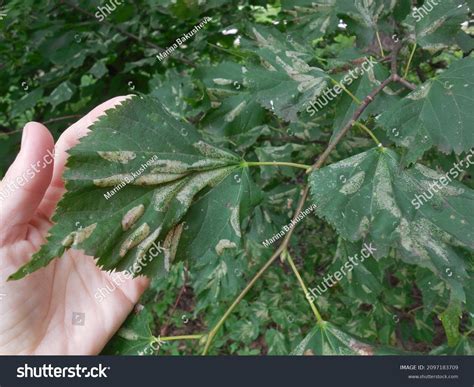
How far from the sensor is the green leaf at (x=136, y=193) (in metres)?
1.04

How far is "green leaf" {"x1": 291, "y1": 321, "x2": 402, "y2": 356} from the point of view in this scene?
1236mm

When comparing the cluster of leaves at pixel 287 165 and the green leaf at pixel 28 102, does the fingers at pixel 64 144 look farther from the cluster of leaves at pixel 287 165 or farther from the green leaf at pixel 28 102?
the green leaf at pixel 28 102

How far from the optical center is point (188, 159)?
1192 millimetres

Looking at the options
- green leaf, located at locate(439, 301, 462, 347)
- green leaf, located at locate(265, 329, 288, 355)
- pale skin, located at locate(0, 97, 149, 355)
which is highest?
pale skin, located at locate(0, 97, 149, 355)

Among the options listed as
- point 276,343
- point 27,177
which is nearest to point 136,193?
point 27,177

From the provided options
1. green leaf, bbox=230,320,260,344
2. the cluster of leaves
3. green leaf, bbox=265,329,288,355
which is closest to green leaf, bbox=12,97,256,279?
the cluster of leaves

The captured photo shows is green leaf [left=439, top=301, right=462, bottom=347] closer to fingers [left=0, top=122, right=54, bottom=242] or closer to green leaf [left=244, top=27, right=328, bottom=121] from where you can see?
green leaf [left=244, top=27, right=328, bottom=121]

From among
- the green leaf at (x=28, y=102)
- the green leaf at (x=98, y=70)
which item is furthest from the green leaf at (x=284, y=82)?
the green leaf at (x=28, y=102)

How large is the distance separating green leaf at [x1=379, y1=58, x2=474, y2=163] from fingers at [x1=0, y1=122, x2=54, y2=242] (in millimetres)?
783

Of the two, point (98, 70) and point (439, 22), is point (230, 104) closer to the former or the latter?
point (439, 22)

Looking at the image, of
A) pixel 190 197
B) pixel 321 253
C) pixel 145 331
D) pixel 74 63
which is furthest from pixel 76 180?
pixel 321 253

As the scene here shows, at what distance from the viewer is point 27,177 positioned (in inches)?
46.0

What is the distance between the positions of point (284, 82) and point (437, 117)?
391mm

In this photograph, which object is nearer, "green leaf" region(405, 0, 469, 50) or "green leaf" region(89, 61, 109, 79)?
"green leaf" region(405, 0, 469, 50)
